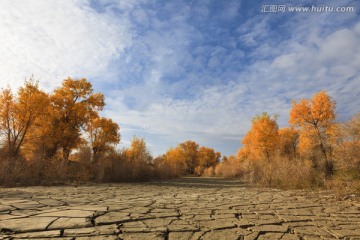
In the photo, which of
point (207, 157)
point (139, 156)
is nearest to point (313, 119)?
point (139, 156)

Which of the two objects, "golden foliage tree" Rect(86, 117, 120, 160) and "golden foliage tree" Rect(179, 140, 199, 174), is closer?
"golden foliage tree" Rect(86, 117, 120, 160)

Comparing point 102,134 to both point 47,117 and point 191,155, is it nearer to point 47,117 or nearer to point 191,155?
point 47,117

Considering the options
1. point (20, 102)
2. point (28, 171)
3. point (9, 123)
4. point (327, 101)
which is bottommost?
point (28, 171)

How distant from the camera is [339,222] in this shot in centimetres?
428

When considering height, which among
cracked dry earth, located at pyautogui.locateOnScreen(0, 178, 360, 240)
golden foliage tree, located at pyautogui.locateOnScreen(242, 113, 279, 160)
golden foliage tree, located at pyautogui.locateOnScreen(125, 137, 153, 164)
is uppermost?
golden foliage tree, located at pyautogui.locateOnScreen(242, 113, 279, 160)

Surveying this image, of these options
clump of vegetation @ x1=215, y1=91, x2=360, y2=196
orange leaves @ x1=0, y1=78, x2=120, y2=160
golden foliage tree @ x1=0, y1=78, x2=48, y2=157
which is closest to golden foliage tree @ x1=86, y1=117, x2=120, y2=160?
orange leaves @ x1=0, y1=78, x2=120, y2=160

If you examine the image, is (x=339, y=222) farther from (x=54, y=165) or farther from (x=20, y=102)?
(x=20, y=102)

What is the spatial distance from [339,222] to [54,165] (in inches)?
508

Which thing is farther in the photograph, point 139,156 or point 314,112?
point 314,112

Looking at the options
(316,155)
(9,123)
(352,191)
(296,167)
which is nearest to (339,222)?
(352,191)

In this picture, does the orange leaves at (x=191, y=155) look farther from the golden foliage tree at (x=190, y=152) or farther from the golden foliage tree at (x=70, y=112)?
the golden foliage tree at (x=70, y=112)

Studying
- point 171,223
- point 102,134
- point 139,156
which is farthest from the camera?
point 102,134

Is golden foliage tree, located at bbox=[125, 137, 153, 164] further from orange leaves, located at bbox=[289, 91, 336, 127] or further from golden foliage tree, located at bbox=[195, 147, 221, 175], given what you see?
golden foliage tree, located at bbox=[195, 147, 221, 175]

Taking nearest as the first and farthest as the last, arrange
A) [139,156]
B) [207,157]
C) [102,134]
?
[139,156], [102,134], [207,157]
